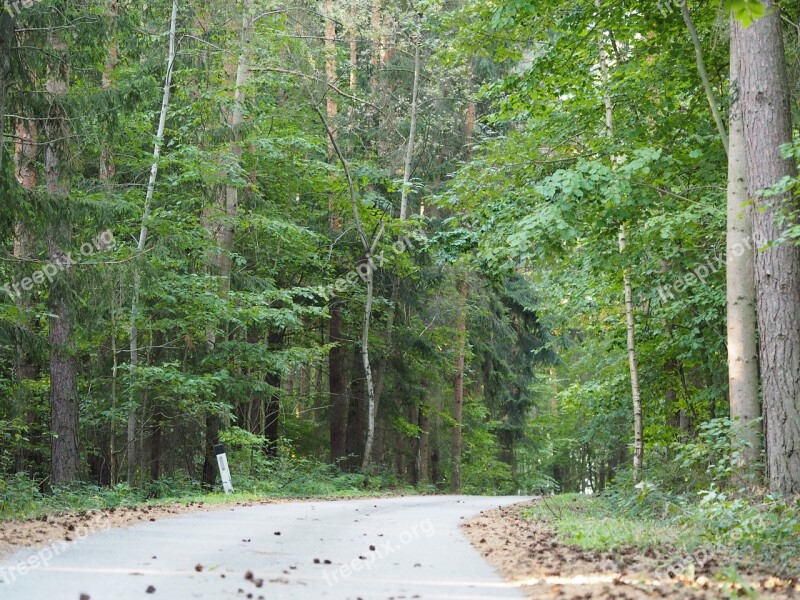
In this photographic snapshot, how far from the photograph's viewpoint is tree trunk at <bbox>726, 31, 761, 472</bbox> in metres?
10.8

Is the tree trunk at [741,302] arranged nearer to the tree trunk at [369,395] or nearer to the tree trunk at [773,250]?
the tree trunk at [773,250]

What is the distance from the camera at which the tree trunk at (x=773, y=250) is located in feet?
32.6

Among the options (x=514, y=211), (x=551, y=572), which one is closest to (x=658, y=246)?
(x=514, y=211)

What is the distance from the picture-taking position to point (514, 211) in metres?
14.3

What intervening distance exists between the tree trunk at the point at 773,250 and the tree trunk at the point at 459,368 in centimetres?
1623

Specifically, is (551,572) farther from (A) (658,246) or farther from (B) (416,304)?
(B) (416,304)

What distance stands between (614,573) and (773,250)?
5637mm

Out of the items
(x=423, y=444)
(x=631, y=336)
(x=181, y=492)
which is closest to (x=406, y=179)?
(x=423, y=444)

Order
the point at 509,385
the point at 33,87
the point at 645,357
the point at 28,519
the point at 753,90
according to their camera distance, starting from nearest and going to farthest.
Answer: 1. the point at 28,519
2. the point at 753,90
3. the point at 33,87
4. the point at 645,357
5. the point at 509,385

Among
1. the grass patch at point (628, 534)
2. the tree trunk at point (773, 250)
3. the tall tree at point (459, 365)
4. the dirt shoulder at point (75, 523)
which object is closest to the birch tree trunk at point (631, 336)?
the grass patch at point (628, 534)

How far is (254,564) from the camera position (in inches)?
274

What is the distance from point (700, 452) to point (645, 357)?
20.2ft

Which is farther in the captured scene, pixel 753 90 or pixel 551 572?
pixel 753 90

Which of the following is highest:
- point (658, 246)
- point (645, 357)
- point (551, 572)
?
point (658, 246)
